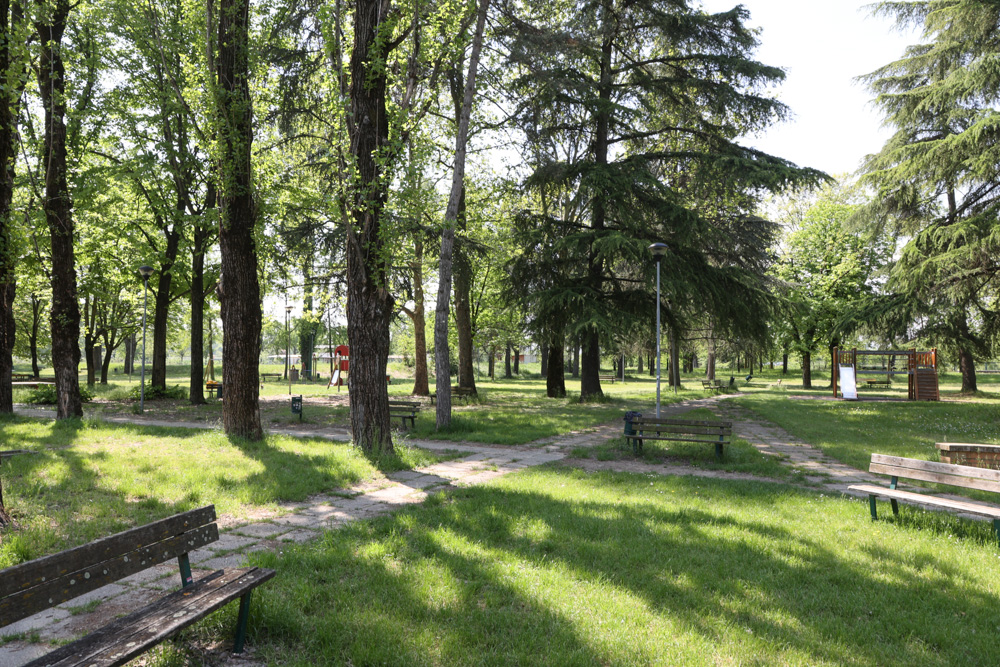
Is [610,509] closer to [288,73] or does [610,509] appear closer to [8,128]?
[8,128]

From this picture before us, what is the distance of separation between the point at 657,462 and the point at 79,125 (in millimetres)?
15270

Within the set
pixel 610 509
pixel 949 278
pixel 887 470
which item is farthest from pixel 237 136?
pixel 949 278

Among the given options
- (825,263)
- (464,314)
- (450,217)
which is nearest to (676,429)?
(450,217)

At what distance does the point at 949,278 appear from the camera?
14.7 metres

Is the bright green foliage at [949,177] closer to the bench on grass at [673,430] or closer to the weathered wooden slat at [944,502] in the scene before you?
the bench on grass at [673,430]

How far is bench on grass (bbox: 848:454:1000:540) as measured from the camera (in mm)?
5430

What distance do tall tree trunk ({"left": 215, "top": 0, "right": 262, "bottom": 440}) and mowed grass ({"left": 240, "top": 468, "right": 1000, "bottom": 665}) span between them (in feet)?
18.0

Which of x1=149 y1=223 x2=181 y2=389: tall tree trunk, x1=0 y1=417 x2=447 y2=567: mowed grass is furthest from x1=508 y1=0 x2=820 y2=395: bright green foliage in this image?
x1=149 y1=223 x2=181 y2=389: tall tree trunk

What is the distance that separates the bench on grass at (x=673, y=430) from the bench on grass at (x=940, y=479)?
3.45m

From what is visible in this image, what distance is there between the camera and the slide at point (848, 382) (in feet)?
85.2

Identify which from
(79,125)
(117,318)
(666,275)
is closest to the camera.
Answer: (79,125)

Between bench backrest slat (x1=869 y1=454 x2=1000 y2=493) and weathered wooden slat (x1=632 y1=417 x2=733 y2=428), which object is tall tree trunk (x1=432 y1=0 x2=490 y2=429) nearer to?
weathered wooden slat (x1=632 y1=417 x2=733 y2=428)

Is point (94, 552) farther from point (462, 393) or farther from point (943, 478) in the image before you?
point (462, 393)

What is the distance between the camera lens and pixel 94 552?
282 cm
